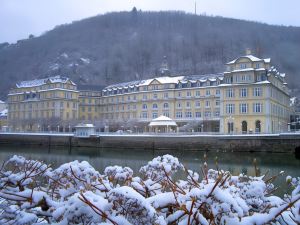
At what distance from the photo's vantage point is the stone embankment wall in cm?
3731

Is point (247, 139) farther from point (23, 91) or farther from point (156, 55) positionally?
point (156, 55)

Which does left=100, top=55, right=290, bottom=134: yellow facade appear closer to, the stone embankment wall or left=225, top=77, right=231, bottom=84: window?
left=225, top=77, right=231, bottom=84: window

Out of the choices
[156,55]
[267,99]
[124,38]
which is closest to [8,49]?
[124,38]

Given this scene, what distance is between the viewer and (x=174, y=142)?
43.1 m

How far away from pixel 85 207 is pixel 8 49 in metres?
180

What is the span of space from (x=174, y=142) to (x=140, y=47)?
108 meters

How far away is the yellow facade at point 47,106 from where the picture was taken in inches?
2672

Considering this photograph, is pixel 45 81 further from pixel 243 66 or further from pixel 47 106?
pixel 243 66

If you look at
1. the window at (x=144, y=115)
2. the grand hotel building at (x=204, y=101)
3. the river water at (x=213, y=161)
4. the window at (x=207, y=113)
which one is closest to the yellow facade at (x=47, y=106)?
the grand hotel building at (x=204, y=101)

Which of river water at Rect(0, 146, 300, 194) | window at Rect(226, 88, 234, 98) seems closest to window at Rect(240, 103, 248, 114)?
window at Rect(226, 88, 234, 98)

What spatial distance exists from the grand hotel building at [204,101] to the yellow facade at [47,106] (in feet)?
2.17

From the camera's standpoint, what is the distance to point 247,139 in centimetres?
3894

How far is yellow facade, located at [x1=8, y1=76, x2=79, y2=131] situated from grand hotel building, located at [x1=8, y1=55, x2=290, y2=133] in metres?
0.66

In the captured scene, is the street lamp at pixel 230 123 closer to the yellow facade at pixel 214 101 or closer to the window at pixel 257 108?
the yellow facade at pixel 214 101
